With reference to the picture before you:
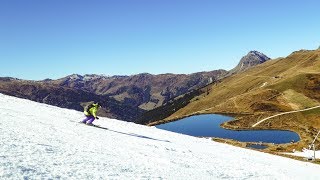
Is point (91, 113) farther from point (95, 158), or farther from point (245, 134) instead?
point (245, 134)

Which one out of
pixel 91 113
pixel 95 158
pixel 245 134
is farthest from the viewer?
pixel 245 134

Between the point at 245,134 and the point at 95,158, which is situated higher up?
the point at 245,134

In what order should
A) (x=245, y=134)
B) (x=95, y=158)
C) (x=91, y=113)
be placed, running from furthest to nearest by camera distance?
(x=245, y=134), (x=91, y=113), (x=95, y=158)

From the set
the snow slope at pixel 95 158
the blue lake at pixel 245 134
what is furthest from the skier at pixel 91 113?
the blue lake at pixel 245 134

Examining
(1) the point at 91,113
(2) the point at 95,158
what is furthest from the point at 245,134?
(2) the point at 95,158

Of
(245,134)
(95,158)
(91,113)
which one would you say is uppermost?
(91,113)

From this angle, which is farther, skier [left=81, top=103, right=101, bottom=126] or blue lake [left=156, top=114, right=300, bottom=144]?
blue lake [left=156, top=114, right=300, bottom=144]

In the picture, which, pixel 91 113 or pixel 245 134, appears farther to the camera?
pixel 245 134

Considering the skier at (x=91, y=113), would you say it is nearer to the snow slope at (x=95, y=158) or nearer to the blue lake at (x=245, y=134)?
the snow slope at (x=95, y=158)

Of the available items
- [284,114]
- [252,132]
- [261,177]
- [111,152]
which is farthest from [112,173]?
[284,114]

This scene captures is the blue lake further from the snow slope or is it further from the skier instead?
the snow slope

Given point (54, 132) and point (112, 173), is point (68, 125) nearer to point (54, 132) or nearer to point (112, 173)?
point (54, 132)

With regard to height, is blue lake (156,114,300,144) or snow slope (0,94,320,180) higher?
blue lake (156,114,300,144)

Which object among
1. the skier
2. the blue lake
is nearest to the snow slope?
the skier
